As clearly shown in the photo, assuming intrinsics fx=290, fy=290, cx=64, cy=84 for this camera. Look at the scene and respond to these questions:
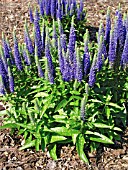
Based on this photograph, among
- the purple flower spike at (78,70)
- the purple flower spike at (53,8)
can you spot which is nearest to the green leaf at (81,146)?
the purple flower spike at (78,70)

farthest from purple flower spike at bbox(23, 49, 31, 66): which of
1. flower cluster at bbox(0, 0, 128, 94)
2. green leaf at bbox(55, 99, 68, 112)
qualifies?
green leaf at bbox(55, 99, 68, 112)

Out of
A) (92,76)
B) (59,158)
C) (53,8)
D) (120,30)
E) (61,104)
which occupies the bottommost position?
(59,158)

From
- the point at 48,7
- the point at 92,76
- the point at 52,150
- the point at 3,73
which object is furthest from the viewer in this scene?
the point at 48,7

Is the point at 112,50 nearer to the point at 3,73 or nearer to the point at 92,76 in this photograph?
the point at 92,76

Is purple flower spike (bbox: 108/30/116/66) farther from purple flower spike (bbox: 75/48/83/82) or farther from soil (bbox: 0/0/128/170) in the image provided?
soil (bbox: 0/0/128/170)

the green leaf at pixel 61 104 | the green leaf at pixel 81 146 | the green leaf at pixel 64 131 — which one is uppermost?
the green leaf at pixel 61 104

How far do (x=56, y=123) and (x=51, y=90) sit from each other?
743 mm

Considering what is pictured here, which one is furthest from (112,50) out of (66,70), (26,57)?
(26,57)

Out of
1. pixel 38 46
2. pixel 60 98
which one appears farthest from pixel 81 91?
pixel 38 46

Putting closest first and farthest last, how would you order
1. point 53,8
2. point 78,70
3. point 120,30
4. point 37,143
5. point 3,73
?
1. point 78,70
2. point 3,73
3. point 120,30
4. point 37,143
5. point 53,8

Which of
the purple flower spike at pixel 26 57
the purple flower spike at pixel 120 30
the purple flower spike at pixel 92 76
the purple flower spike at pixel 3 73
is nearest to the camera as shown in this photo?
the purple flower spike at pixel 92 76

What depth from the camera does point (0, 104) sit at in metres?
7.24

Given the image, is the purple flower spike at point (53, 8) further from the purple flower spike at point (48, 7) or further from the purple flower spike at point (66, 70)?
the purple flower spike at point (66, 70)

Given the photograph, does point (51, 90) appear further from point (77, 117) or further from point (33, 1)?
point (33, 1)
